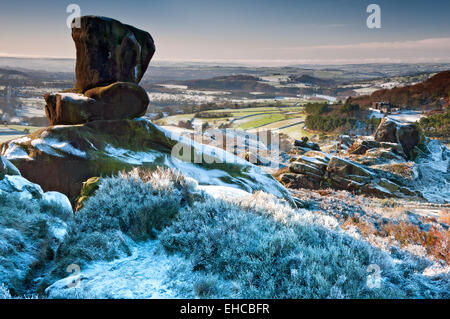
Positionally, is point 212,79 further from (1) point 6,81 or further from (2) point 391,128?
(2) point 391,128

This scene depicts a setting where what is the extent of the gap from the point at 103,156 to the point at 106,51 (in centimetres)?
506

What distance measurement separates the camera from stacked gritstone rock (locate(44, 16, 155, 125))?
39.2 feet

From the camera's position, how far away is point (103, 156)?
1105cm

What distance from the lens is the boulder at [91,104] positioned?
1218 cm

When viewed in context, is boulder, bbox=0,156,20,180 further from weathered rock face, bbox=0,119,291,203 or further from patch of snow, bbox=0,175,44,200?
weathered rock face, bbox=0,119,291,203

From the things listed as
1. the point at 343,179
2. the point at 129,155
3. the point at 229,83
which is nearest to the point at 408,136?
the point at 343,179

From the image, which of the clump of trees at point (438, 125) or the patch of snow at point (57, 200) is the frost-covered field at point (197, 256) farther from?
the clump of trees at point (438, 125)

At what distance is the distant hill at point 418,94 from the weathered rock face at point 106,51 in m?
91.9

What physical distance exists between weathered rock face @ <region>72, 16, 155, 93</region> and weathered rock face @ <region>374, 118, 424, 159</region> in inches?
1355

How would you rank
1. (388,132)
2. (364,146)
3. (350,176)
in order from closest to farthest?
(350,176)
(364,146)
(388,132)

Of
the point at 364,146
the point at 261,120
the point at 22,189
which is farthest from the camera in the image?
the point at 261,120

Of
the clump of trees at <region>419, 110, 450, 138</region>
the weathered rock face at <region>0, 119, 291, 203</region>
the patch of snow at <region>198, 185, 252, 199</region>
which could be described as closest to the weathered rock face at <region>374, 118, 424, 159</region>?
the weathered rock face at <region>0, 119, 291, 203</region>

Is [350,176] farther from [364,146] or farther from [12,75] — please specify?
[12,75]

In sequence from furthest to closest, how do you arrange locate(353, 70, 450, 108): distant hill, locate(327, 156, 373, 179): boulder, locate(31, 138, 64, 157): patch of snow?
locate(353, 70, 450, 108): distant hill < locate(327, 156, 373, 179): boulder < locate(31, 138, 64, 157): patch of snow
